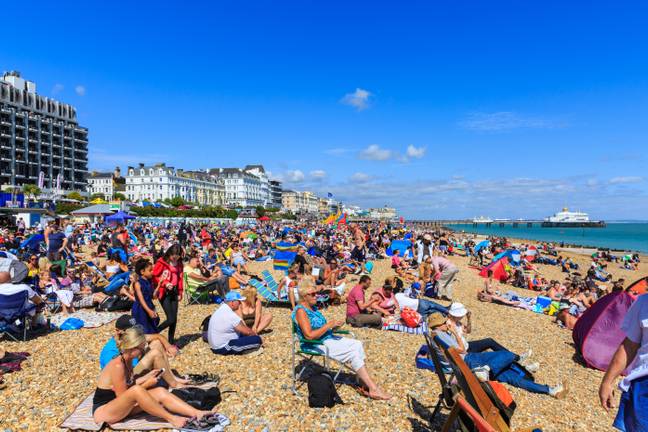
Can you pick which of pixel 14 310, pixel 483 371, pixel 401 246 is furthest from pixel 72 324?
pixel 401 246

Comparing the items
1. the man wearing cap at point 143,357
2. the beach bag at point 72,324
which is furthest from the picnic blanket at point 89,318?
the man wearing cap at point 143,357

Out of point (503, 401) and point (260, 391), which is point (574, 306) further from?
point (260, 391)

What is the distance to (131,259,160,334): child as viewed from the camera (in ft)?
16.8

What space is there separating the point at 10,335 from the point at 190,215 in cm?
5066

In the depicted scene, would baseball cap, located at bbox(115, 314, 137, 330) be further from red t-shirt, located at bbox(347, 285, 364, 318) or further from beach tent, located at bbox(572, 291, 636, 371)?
beach tent, located at bbox(572, 291, 636, 371)

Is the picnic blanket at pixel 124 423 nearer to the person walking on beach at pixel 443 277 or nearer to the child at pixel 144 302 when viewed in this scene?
the child at pixel 144 302

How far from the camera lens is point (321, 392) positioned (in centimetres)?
404

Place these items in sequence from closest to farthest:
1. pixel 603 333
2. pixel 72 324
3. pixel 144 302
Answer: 1. pixel 144 302
2. pixel 603 333
3. pixel 72 324

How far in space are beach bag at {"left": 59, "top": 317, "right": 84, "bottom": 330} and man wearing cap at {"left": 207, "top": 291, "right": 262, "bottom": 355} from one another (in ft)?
8.96

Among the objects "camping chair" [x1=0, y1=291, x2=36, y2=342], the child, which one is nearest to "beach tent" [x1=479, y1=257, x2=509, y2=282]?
the child

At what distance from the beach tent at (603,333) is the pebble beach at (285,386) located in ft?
0.65

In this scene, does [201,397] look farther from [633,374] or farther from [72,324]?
[72,324]

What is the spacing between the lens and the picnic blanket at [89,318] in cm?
693

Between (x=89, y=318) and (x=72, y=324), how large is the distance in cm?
60
